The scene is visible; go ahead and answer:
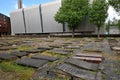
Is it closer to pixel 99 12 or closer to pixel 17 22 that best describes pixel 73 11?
pixel 99 12

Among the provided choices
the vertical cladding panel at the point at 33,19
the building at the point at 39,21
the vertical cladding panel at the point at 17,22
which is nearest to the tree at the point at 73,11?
the building at the point at 39,21

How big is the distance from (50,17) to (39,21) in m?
3.16

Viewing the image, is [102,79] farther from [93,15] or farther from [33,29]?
[33,29]

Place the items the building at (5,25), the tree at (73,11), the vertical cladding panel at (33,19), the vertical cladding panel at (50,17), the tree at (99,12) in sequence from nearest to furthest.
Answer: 1. the tree at (99,12)
2. the tree at (73,11)
3. the vertical cladding panel at (50,17)
4. the vertical cladding panel at (33,19)
5. the building at (5,25)

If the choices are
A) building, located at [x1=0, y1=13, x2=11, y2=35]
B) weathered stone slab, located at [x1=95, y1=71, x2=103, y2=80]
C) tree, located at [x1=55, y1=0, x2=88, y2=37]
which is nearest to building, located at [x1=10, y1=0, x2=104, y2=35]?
building, located at [x1=0, y1=13, x2=11, y2=35]

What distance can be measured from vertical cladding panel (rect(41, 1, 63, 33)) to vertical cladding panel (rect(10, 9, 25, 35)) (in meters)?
6.93

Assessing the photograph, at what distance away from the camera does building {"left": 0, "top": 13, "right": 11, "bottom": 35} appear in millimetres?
30314

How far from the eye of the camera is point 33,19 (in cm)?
3103

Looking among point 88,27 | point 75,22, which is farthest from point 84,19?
point 75,22

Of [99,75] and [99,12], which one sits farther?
[99,12]

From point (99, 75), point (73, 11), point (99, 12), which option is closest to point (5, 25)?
point (73, 11)

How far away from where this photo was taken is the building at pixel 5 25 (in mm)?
30314

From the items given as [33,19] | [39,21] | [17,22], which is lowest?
[39,21]

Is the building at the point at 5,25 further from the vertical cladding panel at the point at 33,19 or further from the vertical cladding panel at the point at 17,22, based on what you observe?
the vertical cladding panel at the point at 33,19
